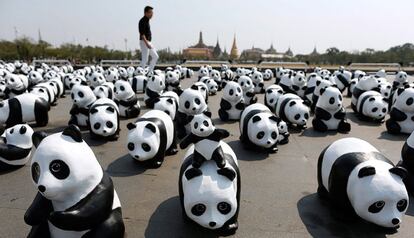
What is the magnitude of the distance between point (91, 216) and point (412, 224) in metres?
3.70

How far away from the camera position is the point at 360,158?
3.61 meters

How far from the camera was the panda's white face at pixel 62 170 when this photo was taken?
2.71 m

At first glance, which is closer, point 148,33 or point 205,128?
point 205,128

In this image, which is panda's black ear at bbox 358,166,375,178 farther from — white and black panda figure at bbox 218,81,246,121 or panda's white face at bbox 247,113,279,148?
white and black panda figure at bbox 218,81,246,121

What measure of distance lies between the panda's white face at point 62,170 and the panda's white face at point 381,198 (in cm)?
275

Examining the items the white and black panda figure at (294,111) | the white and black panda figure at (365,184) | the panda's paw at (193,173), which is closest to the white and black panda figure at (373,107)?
the white and black panda figure at (294,111)

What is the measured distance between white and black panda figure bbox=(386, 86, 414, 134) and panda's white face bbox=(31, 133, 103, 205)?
23.9 ft

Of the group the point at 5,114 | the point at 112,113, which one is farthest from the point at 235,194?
the point at 5,114

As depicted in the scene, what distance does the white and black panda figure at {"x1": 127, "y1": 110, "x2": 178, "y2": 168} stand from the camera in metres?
5.33

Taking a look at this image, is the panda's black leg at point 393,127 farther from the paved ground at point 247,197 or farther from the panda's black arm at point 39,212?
the panda's black arm at point 39,212

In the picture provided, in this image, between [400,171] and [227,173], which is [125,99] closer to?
[227,173]

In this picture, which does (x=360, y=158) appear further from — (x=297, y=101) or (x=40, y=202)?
(x=297, y=101)

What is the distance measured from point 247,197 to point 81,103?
17.3 feet

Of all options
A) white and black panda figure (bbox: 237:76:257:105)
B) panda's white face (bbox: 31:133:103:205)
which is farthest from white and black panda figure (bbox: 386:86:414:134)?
panda's white face (bbox: 31:133:103:205)
